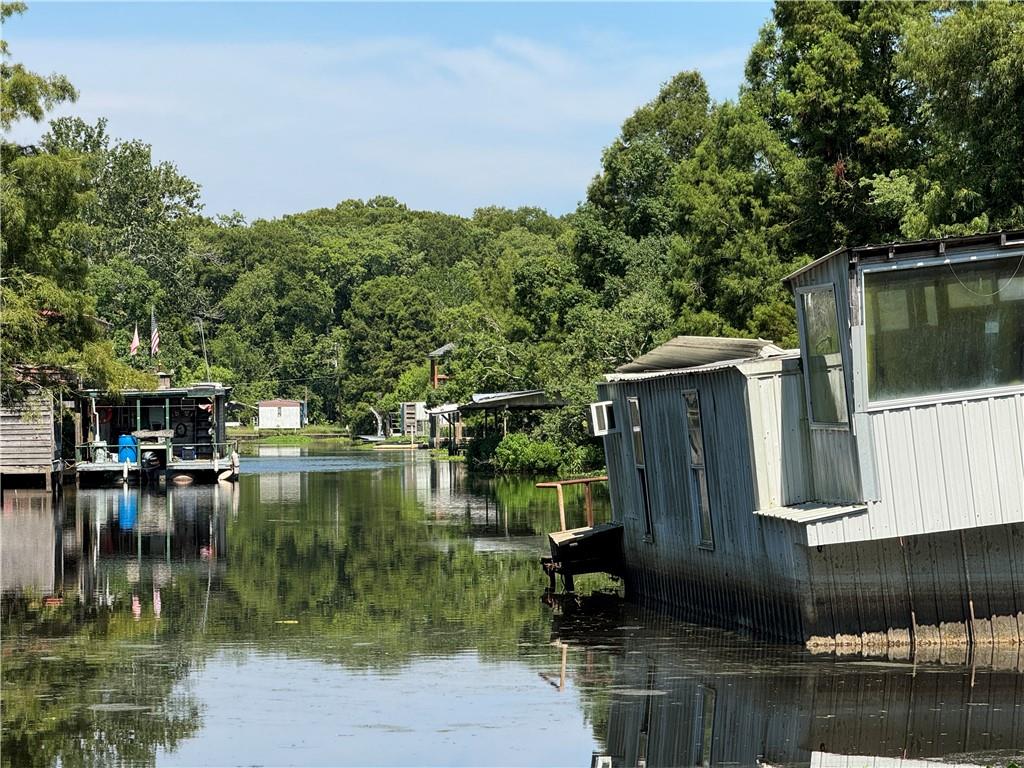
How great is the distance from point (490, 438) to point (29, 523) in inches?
1223

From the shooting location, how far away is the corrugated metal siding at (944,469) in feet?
54.4

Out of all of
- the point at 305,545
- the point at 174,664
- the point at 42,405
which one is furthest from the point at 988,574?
the point at 42,405

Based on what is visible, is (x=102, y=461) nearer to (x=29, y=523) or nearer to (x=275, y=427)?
(x=29, y=523)

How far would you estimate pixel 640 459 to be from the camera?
76.4 feet

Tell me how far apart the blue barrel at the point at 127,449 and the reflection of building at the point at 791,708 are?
4024cm

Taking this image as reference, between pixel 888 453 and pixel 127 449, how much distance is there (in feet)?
143

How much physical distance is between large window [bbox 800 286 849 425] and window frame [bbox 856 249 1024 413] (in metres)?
0.40

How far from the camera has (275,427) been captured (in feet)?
423

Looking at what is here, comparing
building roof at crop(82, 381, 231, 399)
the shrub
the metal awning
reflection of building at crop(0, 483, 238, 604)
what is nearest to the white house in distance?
building roof at crop(82, 381, 231, 399)

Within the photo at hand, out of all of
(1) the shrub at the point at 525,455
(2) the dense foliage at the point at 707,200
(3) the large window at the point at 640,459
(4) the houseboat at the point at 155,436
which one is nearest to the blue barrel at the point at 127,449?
(4) the houseboat at the point at 155,436

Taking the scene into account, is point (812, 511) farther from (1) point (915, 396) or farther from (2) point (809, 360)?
(2) point (809, 360)

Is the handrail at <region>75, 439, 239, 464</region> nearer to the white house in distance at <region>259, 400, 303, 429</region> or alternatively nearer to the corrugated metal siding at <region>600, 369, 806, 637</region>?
the corrugated metal siding at <region>600, 369, 806, 637</region>

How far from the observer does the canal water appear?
14.0m

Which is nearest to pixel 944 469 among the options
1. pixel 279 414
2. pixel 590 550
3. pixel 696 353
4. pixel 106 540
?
pixel 696 353
